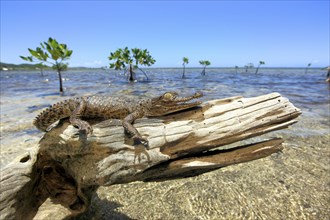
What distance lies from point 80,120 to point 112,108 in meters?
0.76

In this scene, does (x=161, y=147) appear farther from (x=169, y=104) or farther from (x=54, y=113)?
(x=54, y=113)

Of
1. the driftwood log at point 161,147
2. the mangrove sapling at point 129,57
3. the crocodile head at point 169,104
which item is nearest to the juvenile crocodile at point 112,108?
the crocodile head at point 169,104

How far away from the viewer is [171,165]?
3719 millimetres

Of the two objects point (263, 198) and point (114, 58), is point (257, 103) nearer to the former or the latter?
point (263, 198)

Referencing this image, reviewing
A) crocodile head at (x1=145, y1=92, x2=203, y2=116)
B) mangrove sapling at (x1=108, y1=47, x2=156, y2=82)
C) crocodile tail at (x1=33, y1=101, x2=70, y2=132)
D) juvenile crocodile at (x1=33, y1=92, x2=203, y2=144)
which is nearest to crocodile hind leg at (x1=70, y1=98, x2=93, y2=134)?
juvenile crocodile at (x1=33, y1=92, x2=203, y2=144)

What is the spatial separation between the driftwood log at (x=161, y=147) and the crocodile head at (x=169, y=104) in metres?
0.15

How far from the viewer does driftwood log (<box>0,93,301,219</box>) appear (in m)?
3.69

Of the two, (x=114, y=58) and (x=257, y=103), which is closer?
(x=257, y=103)

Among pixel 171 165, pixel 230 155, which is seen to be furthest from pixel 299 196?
pixel 171 165

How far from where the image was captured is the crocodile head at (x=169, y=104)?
13.1 ft

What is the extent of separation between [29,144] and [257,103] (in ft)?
28.5

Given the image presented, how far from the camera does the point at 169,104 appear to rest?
4.09m

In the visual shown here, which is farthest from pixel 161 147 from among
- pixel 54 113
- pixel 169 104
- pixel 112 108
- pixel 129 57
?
pixel 129 57

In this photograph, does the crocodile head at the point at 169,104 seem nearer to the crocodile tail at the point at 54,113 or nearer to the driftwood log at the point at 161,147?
the driftwood log at the point at 161,147
